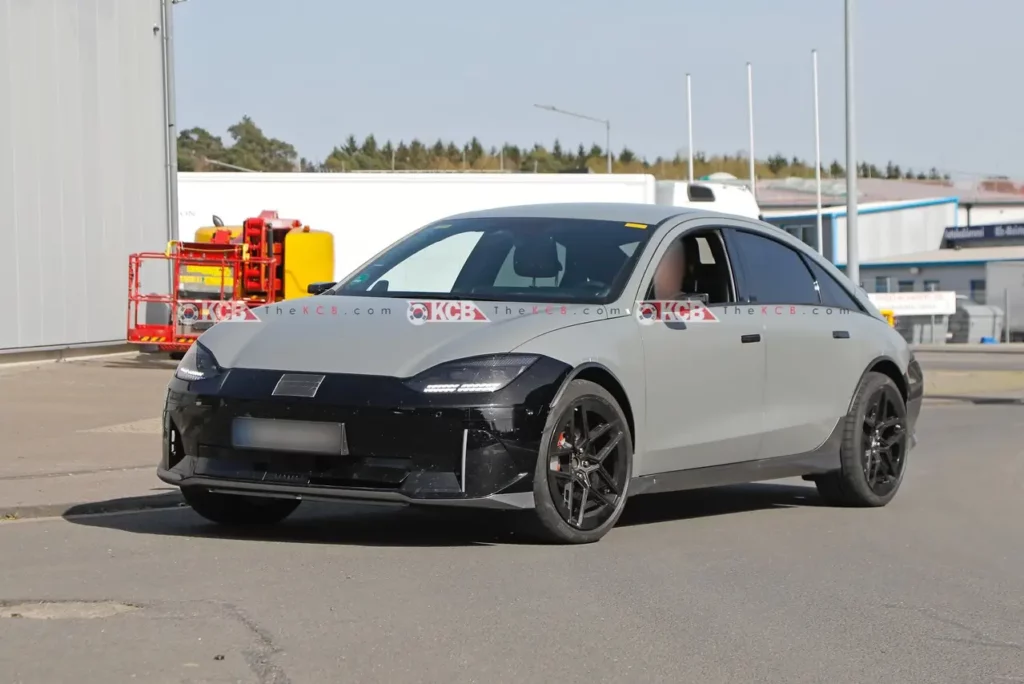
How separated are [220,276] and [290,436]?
17.0 metres

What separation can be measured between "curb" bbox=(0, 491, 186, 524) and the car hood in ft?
5.18

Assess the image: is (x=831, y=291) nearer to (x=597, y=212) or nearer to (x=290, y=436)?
(x=597, y=212)

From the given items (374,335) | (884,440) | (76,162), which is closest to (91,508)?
(374,335)

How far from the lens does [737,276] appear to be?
8.09 m

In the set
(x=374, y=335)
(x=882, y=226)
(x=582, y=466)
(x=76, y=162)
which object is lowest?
(x=582, y=466)

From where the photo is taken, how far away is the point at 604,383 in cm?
697

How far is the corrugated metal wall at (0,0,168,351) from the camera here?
63.7ft

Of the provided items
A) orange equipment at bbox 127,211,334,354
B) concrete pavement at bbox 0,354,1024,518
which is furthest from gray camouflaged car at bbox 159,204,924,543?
orange equipment at bbox 127,211,334,354

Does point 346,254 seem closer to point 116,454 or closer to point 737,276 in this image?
→ point 116,454

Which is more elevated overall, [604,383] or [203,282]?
[203,282]

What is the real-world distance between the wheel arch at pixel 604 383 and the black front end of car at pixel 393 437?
0.15ft

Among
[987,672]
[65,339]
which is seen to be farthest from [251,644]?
[65,339]

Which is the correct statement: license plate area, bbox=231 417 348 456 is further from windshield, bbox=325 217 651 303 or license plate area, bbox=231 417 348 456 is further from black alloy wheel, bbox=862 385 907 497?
black alloy wheel, bbox=862 385 907 497

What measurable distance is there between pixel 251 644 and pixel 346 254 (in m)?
26.8
